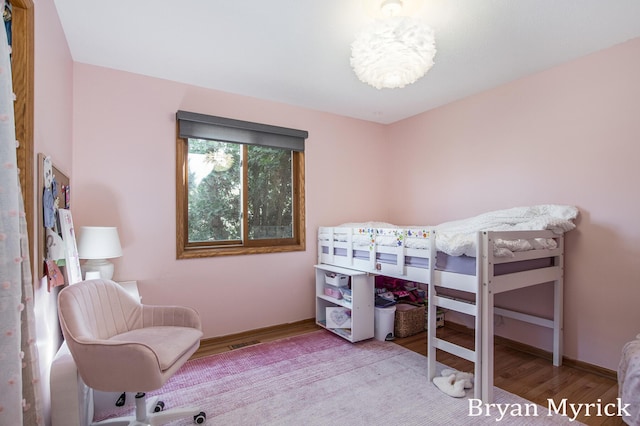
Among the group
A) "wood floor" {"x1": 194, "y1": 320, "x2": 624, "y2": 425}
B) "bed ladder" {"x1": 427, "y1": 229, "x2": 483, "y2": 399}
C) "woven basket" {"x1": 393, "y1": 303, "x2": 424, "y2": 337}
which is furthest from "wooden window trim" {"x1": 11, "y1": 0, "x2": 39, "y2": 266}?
"woven basket" {"x1": 393, "y1": 303, "x2": 424, "y2": 337}

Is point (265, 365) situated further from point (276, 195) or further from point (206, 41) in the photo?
point (206, 41)

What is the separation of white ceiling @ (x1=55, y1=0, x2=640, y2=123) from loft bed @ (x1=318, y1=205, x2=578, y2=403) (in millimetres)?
1171

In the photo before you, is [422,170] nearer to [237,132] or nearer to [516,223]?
[516,223]

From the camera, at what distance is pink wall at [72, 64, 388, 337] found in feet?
8.14

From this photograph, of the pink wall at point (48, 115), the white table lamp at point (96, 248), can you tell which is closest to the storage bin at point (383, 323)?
the white table lamp at point (96, 248)

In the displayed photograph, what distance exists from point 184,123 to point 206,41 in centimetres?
79

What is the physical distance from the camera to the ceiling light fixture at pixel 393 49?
159 cm

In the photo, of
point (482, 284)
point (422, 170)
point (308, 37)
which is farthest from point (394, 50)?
point (422, 170)

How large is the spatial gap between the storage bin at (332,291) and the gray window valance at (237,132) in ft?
4.71

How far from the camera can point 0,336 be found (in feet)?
3.17

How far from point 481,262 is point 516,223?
754 mm

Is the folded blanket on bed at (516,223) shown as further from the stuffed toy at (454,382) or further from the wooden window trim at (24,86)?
the wooden window trim at (24,86)

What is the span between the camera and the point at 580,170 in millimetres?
2424

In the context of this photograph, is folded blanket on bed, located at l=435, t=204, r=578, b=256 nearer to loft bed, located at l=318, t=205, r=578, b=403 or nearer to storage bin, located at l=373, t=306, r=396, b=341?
loft bed, located at l=318, t=205, r=578, b=403
